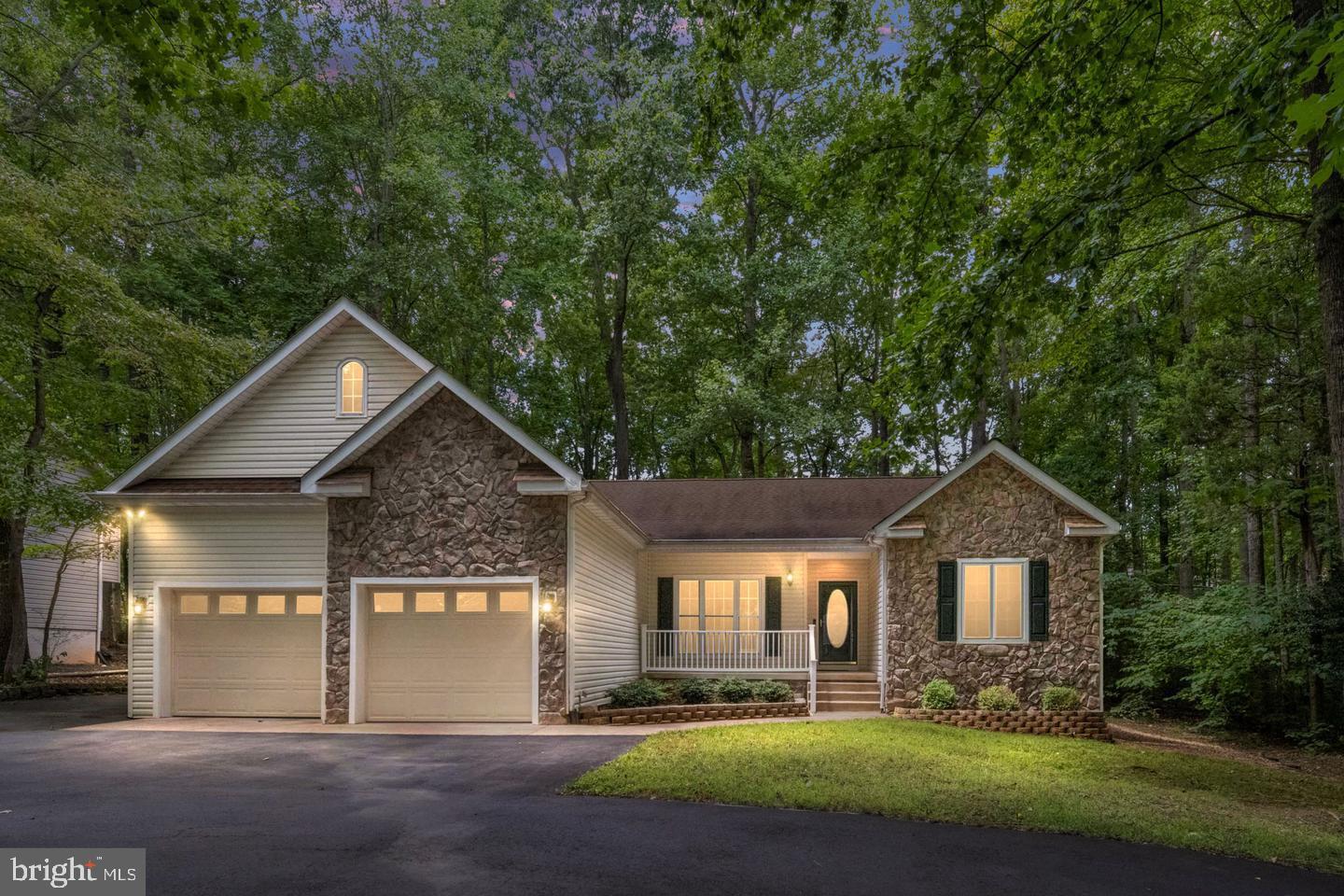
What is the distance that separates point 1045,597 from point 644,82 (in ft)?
56.3

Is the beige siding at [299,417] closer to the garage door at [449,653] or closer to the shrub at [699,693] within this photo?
the garage door at [449,653]

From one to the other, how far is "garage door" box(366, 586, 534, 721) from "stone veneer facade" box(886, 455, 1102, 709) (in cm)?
636

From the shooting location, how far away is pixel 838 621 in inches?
Answer: 705

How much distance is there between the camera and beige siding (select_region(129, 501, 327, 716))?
13852 millimetres

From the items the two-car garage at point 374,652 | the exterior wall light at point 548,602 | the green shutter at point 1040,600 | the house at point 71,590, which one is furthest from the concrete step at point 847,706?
the house at point 71,590

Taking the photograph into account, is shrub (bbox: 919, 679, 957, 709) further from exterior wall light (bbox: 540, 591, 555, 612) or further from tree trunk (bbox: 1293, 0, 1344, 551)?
tree trunk (bbox: 1293, 0, 1344, 551)

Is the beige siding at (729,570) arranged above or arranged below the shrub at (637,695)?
above

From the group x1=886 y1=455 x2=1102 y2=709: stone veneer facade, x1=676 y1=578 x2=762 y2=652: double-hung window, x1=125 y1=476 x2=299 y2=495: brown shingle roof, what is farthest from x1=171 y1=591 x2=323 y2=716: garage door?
x1=886 y1=455 x2=1102 y2=709: stone veneer facade

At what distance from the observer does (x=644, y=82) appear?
79.2ft

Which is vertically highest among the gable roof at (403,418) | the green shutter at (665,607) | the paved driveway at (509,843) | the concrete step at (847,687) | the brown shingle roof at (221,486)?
the gable roof at (403,418)

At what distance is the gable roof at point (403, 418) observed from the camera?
1292 centimetres

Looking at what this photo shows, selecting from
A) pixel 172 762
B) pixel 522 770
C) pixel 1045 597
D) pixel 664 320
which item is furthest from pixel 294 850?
pixel 664 320

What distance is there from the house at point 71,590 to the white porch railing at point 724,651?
A: 45.0 feet

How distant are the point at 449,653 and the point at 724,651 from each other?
5.85 meters
